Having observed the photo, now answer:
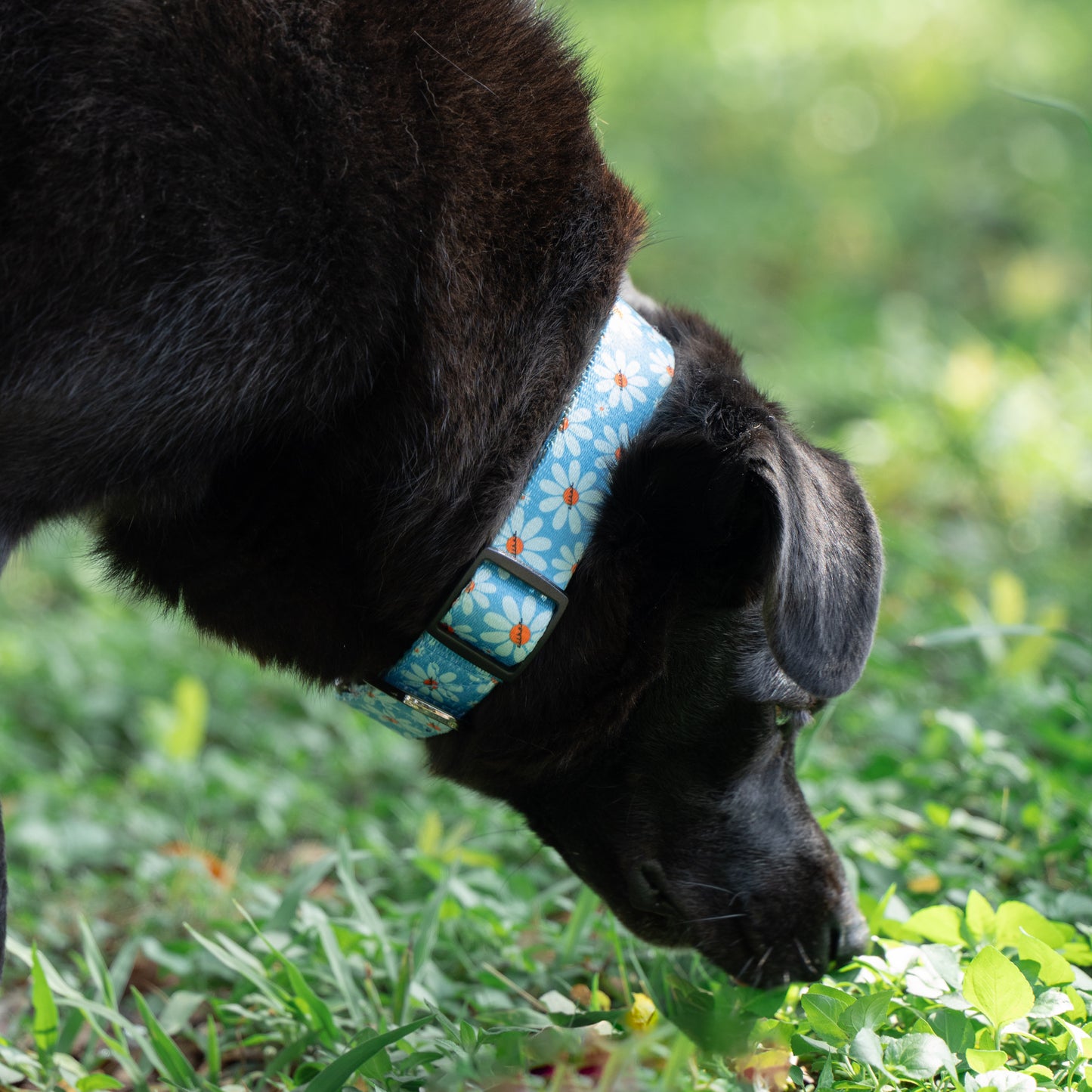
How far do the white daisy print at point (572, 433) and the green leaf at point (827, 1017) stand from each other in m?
0.89

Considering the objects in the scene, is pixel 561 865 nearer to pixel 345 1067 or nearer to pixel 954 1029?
pixel 345 1067

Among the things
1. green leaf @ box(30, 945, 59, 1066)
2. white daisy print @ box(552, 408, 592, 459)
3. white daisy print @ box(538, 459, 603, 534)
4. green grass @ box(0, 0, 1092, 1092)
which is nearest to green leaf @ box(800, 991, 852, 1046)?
green grass @ box(0, 0, 1092, 1092)

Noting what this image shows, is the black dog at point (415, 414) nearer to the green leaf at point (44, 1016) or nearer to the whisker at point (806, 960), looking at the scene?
the whisker at point (806, 960)

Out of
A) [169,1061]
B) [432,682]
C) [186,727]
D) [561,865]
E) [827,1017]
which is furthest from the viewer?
[186,727]

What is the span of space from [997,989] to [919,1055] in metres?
0.14

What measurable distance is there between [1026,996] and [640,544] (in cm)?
87

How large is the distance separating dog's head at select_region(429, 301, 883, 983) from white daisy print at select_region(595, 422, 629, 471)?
2 centimetres

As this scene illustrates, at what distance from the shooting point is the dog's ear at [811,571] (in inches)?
68.5

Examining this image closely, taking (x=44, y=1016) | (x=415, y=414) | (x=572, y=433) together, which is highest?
(x=572, y=433)

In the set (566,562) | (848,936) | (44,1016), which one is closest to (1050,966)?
(848,936)

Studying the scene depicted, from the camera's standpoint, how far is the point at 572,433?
1.92m

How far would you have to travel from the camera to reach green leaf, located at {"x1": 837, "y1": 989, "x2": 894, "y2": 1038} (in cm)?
162

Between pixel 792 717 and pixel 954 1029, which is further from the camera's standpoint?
pixel 792 717

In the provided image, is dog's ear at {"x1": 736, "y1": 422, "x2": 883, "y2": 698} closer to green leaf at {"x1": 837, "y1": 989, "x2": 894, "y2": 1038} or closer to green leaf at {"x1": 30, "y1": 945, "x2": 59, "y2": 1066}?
green leaf at {"x1": 837, "y1": 989, "x2": 894, "y2": 1038}
